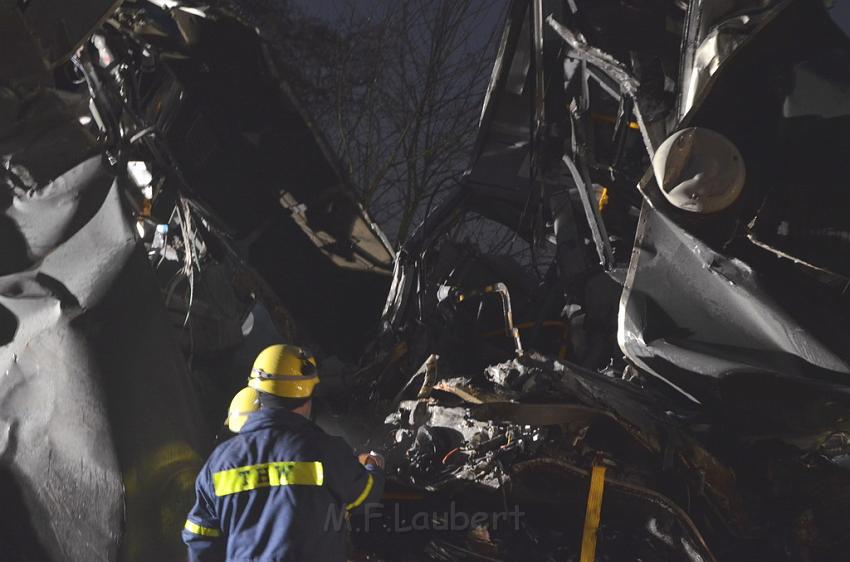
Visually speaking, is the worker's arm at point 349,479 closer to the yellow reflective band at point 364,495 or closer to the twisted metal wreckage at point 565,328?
the yellow reflective band at point 364,495

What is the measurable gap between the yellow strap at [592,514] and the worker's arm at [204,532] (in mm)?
1354

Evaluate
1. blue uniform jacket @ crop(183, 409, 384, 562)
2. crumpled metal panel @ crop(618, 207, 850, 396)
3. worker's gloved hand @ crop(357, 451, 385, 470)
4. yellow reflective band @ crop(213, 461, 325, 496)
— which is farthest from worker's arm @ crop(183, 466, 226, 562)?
crumpled metal panel @ crop(618, 207, 850, 396)

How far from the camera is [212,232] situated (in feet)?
17.9

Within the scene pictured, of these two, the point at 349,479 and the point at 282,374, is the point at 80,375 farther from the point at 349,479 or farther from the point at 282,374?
the point at 349,479

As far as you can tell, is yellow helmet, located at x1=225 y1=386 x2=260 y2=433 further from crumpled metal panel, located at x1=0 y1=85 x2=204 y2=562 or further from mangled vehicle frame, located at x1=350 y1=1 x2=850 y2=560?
mangled vehicle frame, located at x1=350 y1=1 x2=850 y2=560

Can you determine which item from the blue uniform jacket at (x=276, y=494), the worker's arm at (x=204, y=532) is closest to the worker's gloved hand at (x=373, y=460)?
the blue uniform jacket at (x=276, y=494)

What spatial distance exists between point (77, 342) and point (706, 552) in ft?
9.06

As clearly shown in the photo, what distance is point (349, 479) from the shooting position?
3.02 metres

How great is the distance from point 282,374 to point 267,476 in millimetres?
405

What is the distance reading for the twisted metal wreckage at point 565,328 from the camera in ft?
10.8

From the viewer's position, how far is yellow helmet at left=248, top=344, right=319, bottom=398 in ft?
10.3

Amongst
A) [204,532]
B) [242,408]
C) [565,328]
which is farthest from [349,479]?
[565,328]

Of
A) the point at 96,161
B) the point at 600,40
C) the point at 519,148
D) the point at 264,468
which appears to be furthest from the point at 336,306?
the point at 264,468

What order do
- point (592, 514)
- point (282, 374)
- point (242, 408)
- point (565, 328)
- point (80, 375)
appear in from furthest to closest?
point (565, 328) → point (80, 375) → point (242, 408) → point (592, 514) → point (282, 374)
